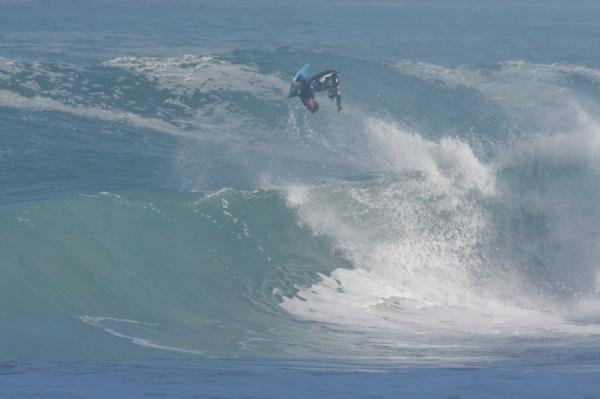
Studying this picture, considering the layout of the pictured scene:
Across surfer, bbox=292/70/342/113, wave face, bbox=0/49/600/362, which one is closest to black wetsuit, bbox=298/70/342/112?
surfer, bbox=292/70/342/113

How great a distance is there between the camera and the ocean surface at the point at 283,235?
30.2 ft

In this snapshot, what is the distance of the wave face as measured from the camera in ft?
37.9

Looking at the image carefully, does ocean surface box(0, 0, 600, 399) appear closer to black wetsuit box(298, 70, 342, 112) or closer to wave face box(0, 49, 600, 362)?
wave face box(0, 49, 600, 362)

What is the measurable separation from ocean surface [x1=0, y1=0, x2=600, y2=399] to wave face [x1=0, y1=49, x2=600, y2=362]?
5 cm

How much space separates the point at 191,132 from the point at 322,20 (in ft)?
110

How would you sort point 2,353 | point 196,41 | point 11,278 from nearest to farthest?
point 2,353 → point 11,278 → point 196,41

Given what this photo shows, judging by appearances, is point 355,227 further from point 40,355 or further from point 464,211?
point 40,355

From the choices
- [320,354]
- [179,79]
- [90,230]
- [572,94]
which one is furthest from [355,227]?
[572,94]

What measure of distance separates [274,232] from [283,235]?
0.17 meters

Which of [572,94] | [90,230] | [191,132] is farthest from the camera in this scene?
[572,94]

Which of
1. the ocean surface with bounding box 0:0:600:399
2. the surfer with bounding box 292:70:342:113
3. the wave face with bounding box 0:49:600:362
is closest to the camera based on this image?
the ocean surface with bounding box 0:0:600:399

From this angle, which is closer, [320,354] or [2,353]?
[2,353]

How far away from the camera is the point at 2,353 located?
9.43 metres

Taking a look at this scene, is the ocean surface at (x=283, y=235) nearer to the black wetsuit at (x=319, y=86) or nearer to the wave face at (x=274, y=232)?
the wave face at (x=274, y=232)
